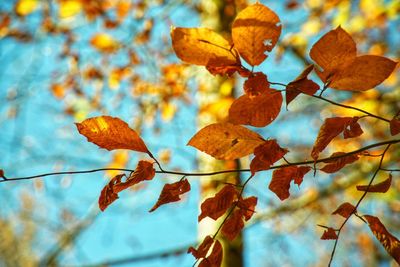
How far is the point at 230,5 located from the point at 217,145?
78.1 inches

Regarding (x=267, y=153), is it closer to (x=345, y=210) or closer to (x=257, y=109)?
(x=257, y=109)

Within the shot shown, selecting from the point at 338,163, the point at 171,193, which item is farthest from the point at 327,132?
the point at 171,193

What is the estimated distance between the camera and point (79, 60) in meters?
2.84

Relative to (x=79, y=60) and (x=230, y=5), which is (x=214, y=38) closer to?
(x=230, y=5)

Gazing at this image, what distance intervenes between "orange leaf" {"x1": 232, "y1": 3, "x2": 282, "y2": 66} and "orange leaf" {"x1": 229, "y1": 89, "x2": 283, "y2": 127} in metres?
0.06

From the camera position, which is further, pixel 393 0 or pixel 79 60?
pixel 79 60

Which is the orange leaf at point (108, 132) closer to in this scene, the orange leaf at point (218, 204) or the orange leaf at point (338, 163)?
the orange leaf at point (218, 204)

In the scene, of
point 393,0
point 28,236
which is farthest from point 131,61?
point 28,236

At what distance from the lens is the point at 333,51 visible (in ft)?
1.91

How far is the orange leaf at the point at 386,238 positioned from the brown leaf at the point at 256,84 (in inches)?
12.8

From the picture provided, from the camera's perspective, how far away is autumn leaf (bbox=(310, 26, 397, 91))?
1.89 ft

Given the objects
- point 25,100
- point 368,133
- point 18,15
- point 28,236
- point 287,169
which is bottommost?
point 28,236

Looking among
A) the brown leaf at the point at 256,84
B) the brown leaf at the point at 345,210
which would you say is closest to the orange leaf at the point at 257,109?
the brown leaf at the point at 256,84

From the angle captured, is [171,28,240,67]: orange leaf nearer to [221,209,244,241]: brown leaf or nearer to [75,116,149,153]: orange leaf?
[75,116,149,153]: orange leaf
